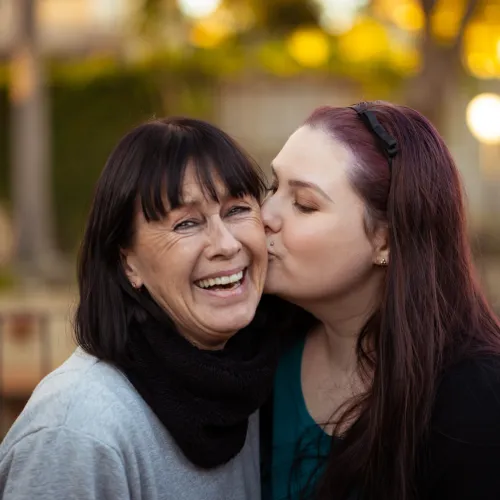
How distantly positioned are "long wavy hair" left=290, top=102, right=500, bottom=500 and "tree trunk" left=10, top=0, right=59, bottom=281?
439 inches

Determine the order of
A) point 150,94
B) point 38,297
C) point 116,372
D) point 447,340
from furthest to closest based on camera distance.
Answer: point 150,94 → point 38,297 → point 447,340 → point 116,372

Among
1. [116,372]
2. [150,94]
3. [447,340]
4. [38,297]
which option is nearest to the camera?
[116,372]

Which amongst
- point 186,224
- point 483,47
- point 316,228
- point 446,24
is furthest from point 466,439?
point 483,47

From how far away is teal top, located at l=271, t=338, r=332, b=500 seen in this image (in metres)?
2.90

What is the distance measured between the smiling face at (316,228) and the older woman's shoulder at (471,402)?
0.47 metres

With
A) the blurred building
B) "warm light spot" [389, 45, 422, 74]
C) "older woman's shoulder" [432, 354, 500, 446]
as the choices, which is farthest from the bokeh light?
"older woman's shoulder" [432, 354, 500, 446]

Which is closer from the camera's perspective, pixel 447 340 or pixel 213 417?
pixel 213 417

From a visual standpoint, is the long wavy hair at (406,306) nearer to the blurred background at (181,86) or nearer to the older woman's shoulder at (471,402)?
the older woman's shoulder at (471,402)

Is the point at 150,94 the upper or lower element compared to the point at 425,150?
lower

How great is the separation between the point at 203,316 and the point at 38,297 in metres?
9.34

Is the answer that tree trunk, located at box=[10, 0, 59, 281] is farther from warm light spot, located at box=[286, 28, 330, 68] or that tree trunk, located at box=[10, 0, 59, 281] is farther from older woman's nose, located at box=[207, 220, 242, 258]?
older woman's nose, located at box=[207, 220, 242, 258]

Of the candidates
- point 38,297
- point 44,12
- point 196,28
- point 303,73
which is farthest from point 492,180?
point 44,12

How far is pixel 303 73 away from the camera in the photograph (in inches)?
650

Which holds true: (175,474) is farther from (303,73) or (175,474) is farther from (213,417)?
(303,73)
